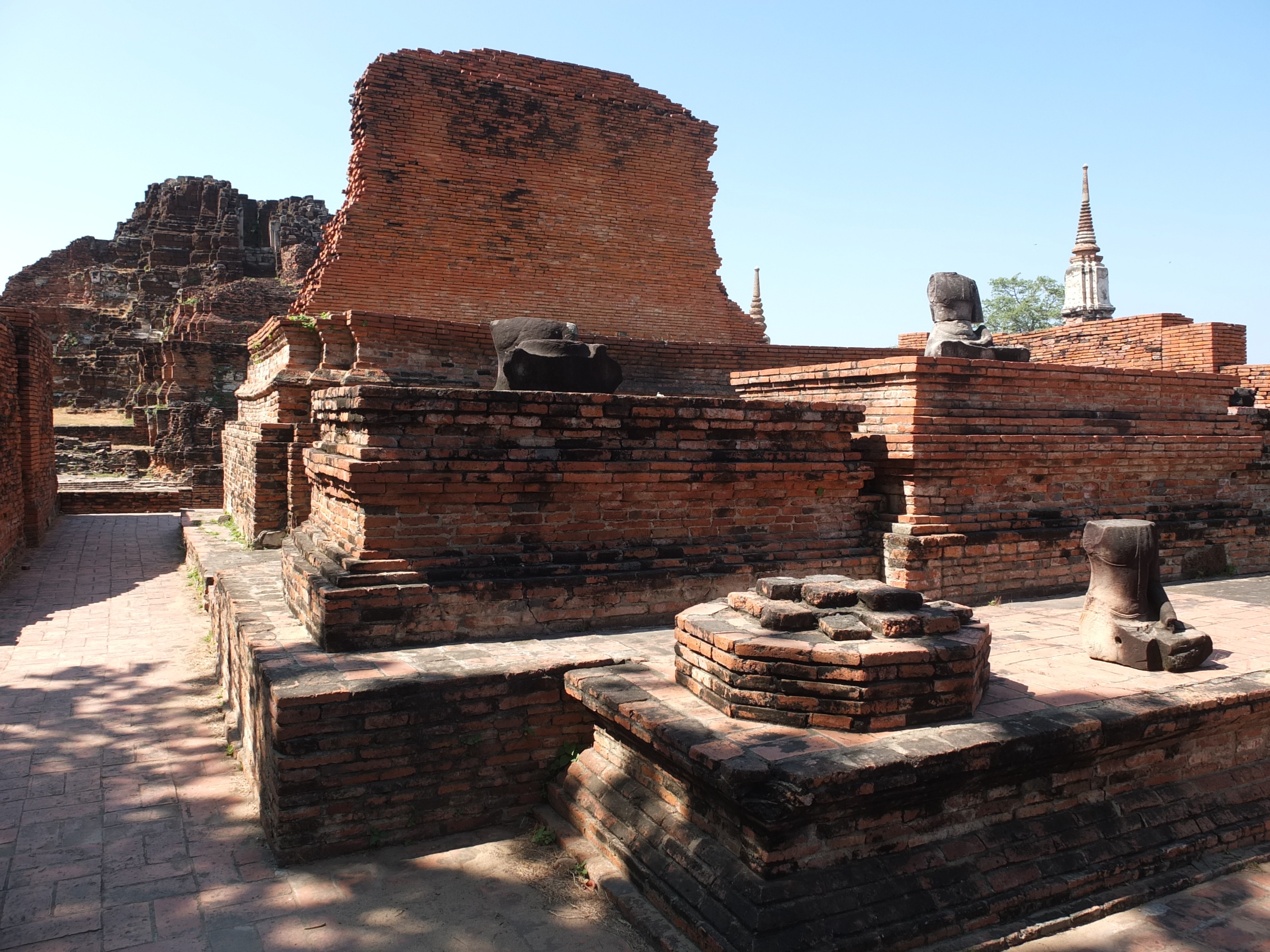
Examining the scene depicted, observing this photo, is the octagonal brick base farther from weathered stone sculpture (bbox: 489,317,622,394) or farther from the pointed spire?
the pointed spire

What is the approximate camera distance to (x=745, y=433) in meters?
4.95

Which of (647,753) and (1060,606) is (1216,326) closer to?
(1060,606)

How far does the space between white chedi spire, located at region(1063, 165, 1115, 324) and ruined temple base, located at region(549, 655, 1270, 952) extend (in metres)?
20.3

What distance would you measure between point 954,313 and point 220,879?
19.6ft

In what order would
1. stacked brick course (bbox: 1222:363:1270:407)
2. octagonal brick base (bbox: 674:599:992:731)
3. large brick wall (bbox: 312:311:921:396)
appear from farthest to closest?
stacked brick course (bbox: 1222:363:1270:407)
large brick wall (bbox: 312:311:921:396)
octagonal brick base (bbox: 674:599:992:731)

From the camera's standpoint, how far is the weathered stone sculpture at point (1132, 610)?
3.91 meters

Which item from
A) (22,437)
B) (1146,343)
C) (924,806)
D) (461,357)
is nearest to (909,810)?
(924,806)

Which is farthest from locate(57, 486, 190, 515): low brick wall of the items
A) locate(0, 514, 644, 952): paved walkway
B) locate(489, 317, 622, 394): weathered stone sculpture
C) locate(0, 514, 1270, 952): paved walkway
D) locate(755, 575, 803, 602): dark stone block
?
locate(755, 575, 803, 602): dark stone block

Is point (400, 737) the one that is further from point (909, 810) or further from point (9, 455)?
point (9, 455)

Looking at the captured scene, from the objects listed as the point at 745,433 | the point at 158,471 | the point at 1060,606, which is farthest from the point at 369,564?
the point at 158,471

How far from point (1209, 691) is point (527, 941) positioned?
2.86 meters

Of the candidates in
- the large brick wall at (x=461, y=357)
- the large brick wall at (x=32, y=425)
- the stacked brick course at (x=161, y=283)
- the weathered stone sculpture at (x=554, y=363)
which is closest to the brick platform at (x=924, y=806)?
the weathered stone sculpture at (x=554, y=363)

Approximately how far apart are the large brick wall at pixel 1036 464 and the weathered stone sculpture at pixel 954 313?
3.03 ft

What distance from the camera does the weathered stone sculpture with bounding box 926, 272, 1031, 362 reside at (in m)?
6.59
